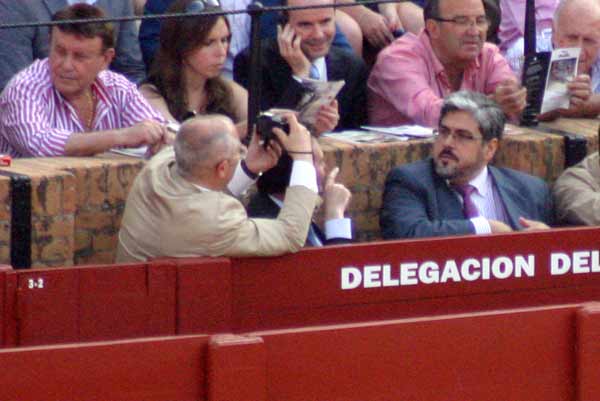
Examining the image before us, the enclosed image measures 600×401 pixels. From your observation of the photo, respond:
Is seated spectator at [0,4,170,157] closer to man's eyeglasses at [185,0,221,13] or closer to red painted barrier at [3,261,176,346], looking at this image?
man's eyeglasses at [185,0,221,13]

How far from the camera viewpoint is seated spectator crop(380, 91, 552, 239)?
643 centimetres

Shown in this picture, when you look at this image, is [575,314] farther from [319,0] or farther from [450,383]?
[319,0]

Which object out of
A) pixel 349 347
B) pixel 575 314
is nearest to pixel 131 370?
pixel 349 347

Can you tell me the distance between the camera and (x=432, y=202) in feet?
21.4

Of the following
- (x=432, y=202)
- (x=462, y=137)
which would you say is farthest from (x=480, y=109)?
(x=432, y=202)

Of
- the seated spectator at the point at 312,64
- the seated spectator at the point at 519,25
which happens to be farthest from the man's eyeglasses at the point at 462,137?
the seated spectator at the point at 519,25

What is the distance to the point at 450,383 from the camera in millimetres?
5324

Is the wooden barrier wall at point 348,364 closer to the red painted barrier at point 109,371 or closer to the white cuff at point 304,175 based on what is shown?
the red painted barrier at point 109,371

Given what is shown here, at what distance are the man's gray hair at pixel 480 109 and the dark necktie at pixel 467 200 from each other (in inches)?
7.5

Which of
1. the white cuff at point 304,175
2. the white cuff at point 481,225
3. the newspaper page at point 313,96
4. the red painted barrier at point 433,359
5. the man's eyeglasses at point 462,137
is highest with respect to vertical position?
the newspaper page at point 313,96

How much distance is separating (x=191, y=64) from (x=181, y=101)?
0.14m

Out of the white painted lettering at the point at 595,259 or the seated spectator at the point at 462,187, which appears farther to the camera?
the seated spectator at the point at 462,187

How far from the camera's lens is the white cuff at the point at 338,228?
6195mm

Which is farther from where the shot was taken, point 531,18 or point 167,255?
point 531,18
